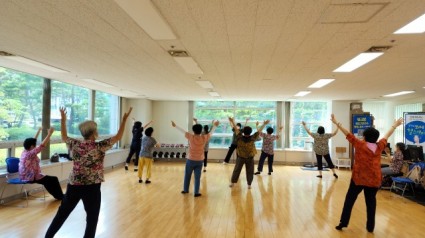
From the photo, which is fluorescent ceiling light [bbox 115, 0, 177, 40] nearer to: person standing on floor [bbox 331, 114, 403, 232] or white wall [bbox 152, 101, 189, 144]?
person standing on floor [bbox 331, 114, 403, 232]

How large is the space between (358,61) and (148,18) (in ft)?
11.2

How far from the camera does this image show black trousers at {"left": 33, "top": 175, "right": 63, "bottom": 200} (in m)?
5.13

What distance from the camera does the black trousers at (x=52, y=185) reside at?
5134 mm

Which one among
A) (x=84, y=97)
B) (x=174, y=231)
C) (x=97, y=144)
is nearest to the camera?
(x=97, y=144)

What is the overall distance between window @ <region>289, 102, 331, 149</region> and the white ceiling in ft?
18.6

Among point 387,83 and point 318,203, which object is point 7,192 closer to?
point 318,203

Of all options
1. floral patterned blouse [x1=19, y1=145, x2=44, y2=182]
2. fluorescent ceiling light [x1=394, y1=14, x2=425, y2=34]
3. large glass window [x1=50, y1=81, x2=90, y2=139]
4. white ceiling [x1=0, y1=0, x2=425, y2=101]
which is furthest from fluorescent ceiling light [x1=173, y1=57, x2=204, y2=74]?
large glass window [x1=50, y1=81, x2=90, y2=139]

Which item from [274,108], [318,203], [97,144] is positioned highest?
[274,108]

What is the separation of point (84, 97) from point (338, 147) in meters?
9.04

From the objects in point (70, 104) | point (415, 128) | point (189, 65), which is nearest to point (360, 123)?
point (415, 128)

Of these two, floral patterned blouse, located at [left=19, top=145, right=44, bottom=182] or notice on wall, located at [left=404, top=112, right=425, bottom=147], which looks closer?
floral patterned blouse, located at [left=19, top=145, right=44, bottom=182]

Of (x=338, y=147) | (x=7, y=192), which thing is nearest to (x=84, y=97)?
(x=7, y=192)

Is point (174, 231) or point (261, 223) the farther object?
point (261, 223)

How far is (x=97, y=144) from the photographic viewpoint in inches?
112
